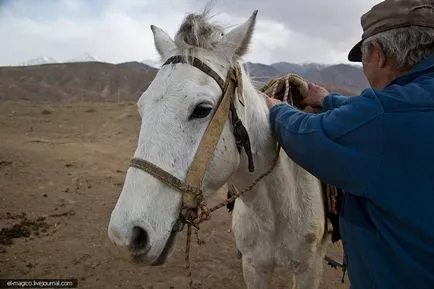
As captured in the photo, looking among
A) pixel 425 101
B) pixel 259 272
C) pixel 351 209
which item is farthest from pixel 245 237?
pixel 425 101

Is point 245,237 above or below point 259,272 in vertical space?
above

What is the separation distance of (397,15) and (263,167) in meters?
1.25

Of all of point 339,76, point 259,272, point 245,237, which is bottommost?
point 259,272

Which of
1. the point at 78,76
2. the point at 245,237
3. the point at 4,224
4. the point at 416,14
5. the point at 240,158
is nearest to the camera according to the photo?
the point at 416,14

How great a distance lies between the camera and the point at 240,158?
2426 mm

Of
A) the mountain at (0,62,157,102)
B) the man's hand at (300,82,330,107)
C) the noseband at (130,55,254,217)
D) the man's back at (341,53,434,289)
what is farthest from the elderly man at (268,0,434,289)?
the mountain at (0,62,157,102)

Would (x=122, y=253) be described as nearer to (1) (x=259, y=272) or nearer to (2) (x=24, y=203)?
(1) (x=259, y=272)

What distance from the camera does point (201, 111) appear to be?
2039 millimetres

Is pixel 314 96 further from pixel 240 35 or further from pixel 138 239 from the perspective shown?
pixel 138 239

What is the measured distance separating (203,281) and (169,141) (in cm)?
405

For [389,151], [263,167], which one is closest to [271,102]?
[263,167]

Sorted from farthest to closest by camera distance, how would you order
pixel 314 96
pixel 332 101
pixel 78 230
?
pixel 78 230
pixel 314 96
pixel 332 101

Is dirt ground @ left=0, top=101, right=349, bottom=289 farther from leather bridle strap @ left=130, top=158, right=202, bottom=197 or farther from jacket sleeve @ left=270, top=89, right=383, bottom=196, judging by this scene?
jacket sleeve @ left=270, top=89, right=383, bottom=196

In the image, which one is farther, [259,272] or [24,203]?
[24,203]
